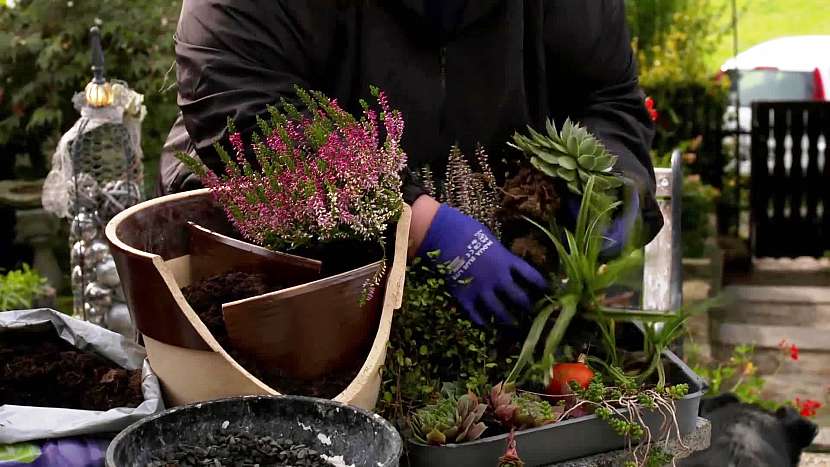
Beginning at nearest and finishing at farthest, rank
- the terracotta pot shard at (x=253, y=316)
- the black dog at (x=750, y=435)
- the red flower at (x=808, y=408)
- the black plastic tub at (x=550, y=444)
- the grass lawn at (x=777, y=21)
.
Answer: the terracotta pot shard at (x=253, y=316) → the black plastic tub at (x=550, y=444) → the black dog at (x=750, y=435) → the red flower at (x=808, y=408) → the grass lawn at (x=777, y=21)

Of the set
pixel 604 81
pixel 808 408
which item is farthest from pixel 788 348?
pixel 604 81

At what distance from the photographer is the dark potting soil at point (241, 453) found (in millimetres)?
1333

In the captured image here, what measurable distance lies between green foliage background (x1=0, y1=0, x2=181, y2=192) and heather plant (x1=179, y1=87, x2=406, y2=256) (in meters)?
4.79

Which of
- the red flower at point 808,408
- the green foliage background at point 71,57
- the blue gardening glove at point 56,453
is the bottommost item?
the red flower at point 808,408

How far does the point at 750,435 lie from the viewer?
3020mm

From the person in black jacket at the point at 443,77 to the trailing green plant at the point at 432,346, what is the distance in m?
0.03

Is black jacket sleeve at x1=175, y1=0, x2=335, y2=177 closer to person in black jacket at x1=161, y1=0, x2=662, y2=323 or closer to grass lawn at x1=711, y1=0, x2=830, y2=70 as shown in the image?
person in black jacket at x1=161, y1=0, x2=662, y2=323

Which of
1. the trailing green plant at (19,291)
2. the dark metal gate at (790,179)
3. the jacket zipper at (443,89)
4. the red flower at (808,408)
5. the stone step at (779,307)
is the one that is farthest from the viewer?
the dark metal gate at (790,179)

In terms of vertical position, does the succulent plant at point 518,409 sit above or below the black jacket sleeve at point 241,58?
below

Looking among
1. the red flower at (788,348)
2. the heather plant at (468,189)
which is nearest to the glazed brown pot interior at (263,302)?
the heather plant at (468,189)

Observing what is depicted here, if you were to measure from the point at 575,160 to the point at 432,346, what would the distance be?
398 millimetres

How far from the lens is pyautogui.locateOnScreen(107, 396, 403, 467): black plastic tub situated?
4.40 ft

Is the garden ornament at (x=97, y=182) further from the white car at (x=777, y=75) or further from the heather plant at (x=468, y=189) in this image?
the white car at (x=777, y=75)

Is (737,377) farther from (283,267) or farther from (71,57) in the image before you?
(283,267)
